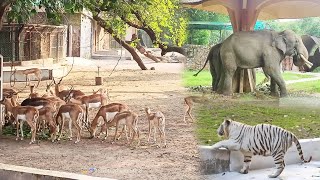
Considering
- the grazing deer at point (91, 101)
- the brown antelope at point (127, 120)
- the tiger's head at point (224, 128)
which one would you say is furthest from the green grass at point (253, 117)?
the grazing deer at point (91, 101)

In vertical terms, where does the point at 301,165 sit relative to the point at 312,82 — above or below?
below

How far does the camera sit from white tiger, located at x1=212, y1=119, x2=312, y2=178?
1.99 m

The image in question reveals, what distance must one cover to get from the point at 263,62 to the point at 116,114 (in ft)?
10.4

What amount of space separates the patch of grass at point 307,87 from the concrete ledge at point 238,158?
6.6 inches

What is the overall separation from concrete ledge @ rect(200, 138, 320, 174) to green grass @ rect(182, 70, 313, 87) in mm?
223

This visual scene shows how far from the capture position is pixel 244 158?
6.78 ft

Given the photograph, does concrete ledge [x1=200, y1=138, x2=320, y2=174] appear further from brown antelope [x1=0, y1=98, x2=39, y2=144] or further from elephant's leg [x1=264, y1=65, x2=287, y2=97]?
brown antelope [x1=0, y1=98, x2=39, y2=144]

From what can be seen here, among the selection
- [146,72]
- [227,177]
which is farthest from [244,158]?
[146,72]

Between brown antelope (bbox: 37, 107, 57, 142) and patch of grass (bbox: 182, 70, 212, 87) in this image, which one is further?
brown antelope (bbox: 37, 107, 57, 142)

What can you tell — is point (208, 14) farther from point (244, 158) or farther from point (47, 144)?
point (47, 144)

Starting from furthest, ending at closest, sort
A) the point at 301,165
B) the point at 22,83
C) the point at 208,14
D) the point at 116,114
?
the point at 22,83 < the point at 116,114 < the point at 208,14 < the point at 301,165

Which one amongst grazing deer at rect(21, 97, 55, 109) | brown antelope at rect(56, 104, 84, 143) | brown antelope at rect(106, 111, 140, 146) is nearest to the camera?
brown antelope at rect(106, 111, 140, 146)

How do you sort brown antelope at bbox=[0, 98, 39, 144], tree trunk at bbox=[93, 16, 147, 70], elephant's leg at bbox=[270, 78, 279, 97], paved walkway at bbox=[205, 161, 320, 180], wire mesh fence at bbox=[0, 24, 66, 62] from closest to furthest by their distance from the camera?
paved walkway at bbox=[205, 161, 320, 180] → elephant's leg at bbox=[270, 78, 279, 97] → brown antelope at bbox=[0, 98, 39, 144] → tree trunk at bbox=[93, 16, 147, 70] → wire mesh fence at bbox=[0, 24, 66, 62]

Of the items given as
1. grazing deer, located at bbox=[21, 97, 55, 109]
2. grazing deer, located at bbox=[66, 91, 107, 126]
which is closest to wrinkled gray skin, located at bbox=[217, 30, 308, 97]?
grazing deer, located at bbox=[21, 97, 55, 109]
